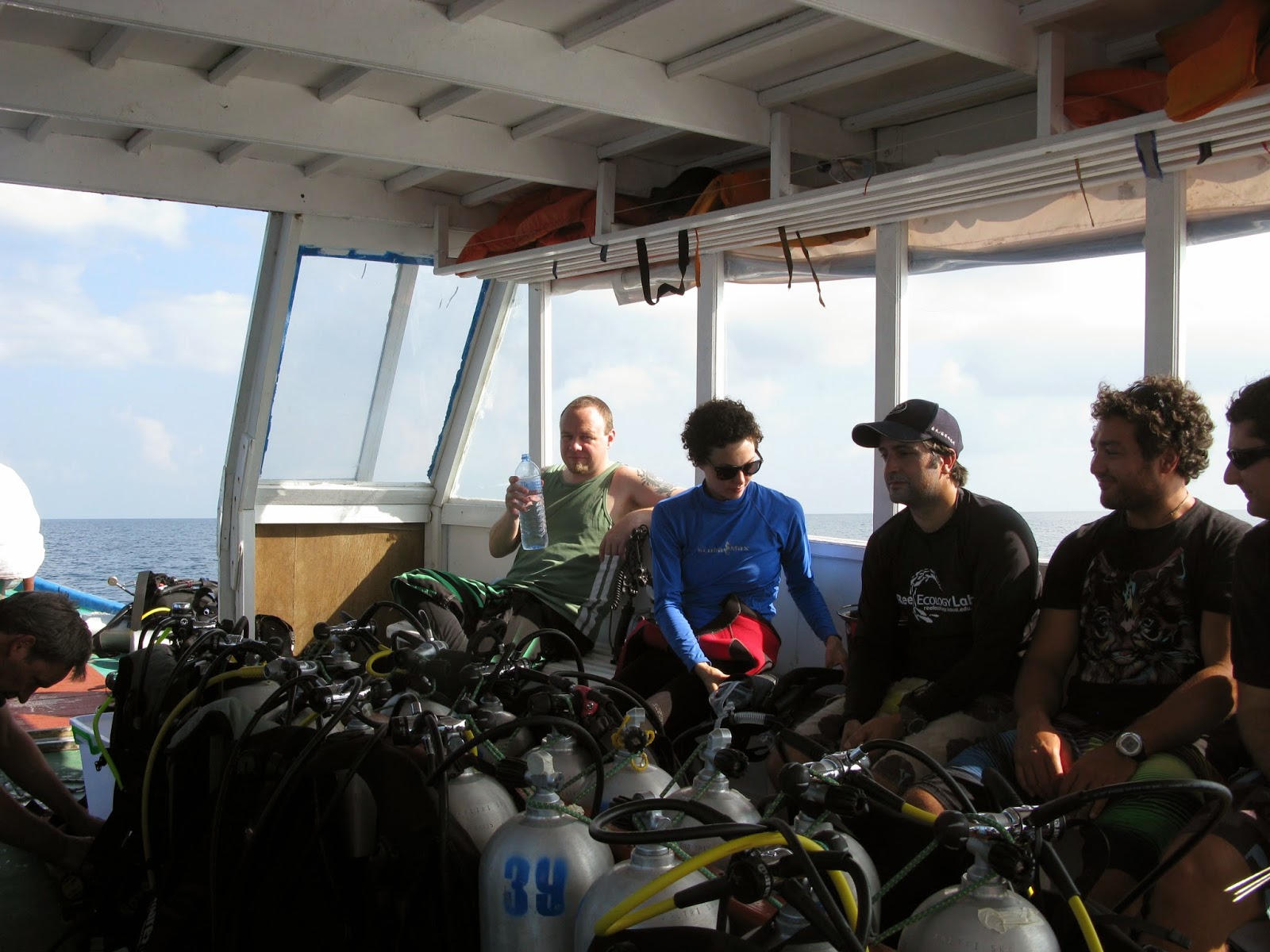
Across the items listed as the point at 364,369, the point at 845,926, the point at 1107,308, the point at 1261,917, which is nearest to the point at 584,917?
the point at 845,926

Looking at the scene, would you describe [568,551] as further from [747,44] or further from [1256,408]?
[1256,408]

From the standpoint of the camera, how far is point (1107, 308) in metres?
3.72

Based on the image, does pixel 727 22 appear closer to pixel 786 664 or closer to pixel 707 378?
pixel 707 378

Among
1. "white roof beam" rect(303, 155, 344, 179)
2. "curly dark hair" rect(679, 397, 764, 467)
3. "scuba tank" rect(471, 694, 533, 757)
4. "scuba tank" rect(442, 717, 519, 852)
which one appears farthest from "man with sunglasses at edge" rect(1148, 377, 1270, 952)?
"white roof beam" rect(303, 155, 344, 179)

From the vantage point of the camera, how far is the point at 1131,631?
2.62 m

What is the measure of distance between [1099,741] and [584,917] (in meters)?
1.49

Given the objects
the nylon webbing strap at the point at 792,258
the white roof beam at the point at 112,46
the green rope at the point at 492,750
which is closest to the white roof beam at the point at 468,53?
the nylon webbing strap at the point at 792,258

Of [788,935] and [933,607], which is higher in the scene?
[933,607]

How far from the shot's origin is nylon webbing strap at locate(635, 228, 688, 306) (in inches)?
190

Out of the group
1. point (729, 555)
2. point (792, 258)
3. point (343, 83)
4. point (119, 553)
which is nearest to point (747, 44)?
point (792, 258)

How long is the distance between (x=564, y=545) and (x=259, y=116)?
7.22 ft

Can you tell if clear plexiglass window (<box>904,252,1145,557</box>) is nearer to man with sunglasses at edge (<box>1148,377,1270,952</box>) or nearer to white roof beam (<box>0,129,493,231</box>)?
man with sunglasses at edge (<box>1148,377,1270,952</box>)

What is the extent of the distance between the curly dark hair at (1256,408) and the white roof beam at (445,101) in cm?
311

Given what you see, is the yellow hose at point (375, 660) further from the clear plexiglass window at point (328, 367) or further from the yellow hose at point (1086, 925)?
the clear plexiglass window at point (328, 367)
